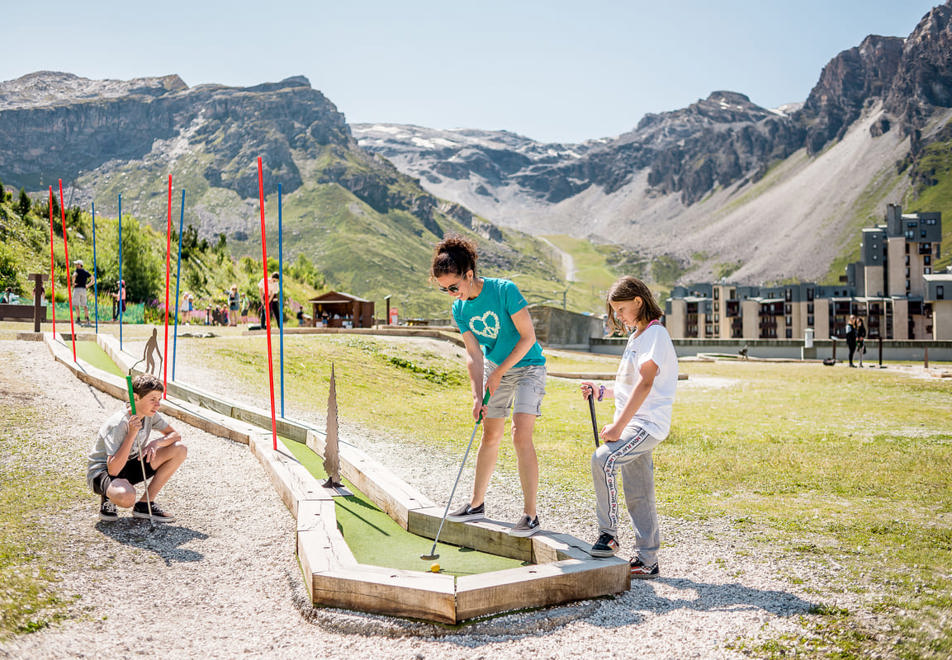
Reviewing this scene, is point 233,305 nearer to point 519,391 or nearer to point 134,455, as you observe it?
point 134,455

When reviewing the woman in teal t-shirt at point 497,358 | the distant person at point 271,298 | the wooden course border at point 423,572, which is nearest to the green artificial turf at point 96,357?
the distant person at point 271,298

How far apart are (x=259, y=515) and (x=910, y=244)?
123241 millimetres

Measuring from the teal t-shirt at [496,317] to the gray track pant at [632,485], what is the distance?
3.17 feet

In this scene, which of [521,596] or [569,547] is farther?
[569,547]

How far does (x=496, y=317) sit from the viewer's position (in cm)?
555

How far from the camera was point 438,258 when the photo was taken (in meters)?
5.55

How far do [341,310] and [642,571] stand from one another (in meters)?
35.6

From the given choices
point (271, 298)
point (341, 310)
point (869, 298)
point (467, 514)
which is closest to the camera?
point (467, 514)

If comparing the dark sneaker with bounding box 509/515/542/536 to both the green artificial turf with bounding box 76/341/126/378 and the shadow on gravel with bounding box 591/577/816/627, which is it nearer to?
the shadow on gravel with bounding box 591/577/816/627

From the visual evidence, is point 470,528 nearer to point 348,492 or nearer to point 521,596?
point 521,596

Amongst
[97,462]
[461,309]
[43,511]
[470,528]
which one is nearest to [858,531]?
[470,528]

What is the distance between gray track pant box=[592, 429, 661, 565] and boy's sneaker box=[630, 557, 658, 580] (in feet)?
0.11

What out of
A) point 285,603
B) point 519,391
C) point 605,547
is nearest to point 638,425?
point 605,547

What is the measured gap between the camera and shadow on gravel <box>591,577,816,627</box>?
14.6ft
